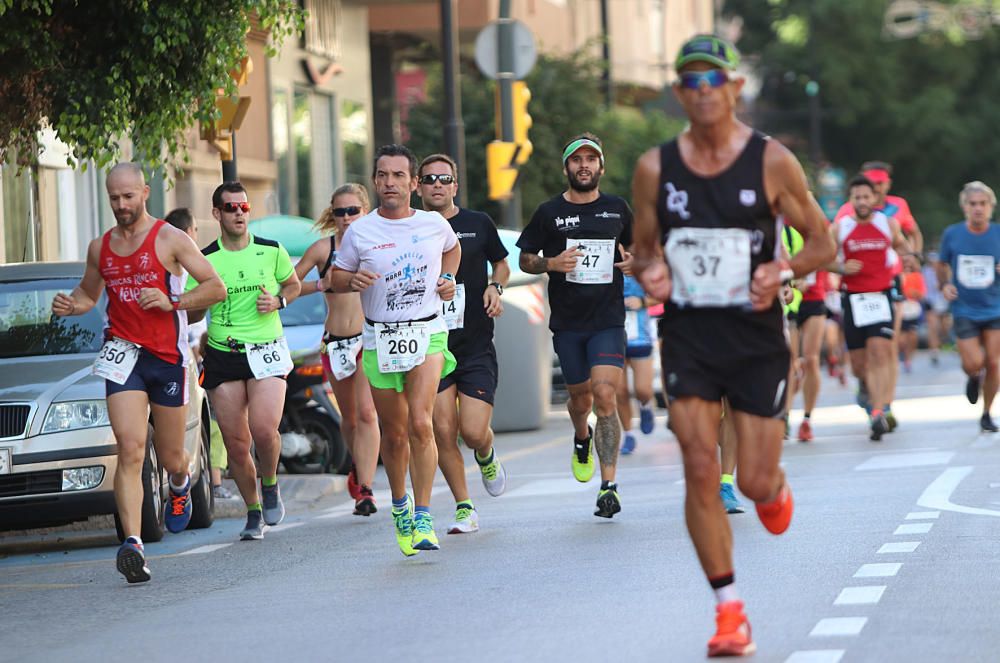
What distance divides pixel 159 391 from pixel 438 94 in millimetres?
22998

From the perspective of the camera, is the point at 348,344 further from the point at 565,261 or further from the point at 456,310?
the point at 565,261

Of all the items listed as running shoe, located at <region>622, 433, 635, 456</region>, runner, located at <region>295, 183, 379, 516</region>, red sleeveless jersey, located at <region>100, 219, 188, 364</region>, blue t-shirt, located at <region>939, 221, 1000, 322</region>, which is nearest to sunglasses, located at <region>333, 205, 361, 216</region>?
runner, located at <region>295, 183, 379, 516</region>

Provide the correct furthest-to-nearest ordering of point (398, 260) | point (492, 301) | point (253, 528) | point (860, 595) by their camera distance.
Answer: point (253, 528)
point (492, 301)
point (398, 260)
point (860, 595)

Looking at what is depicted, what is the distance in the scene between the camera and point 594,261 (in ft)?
42.1

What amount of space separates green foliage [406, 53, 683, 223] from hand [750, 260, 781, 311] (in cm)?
2466

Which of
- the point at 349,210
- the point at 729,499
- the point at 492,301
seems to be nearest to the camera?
the point at 492,301

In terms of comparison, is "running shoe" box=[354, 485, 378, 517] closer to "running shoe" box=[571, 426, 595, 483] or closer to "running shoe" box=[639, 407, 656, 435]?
"running shoe" box=[571, 426, 595, 483]

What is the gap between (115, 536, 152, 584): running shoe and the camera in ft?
35.1

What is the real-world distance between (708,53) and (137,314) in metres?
4.14

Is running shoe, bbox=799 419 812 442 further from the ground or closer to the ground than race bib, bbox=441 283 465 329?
closer to the ground

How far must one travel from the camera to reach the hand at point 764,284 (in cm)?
784

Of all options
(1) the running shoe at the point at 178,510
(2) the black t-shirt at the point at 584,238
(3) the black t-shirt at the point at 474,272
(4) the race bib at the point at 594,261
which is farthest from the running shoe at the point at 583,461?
(1) the running shoe at the point at 178,510

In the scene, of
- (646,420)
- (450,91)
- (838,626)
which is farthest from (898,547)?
(450,91)

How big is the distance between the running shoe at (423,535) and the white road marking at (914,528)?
2.29 m
